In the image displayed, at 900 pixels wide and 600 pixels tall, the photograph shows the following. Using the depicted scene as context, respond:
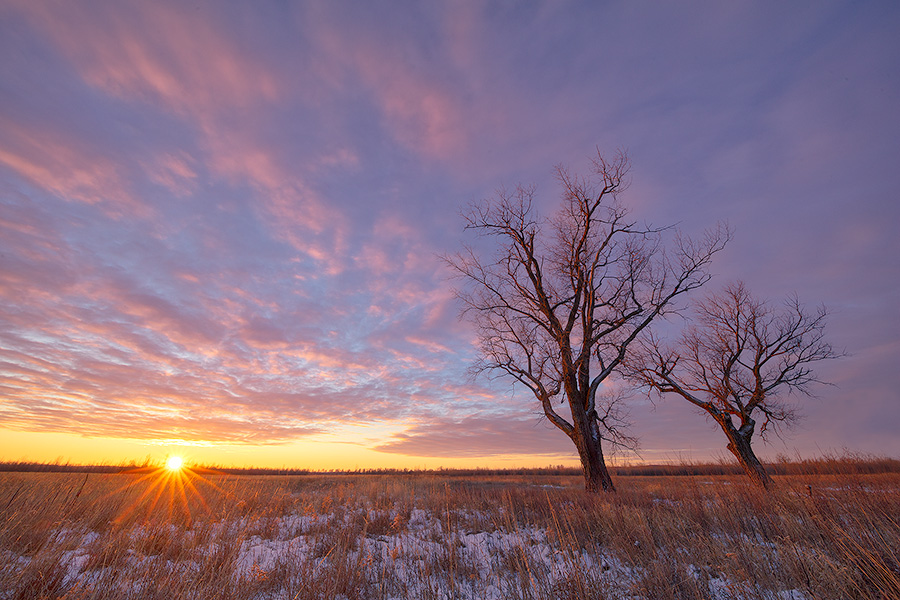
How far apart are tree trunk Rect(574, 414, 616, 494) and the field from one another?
97.0 inches

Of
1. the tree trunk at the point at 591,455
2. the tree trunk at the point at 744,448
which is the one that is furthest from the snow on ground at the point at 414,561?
the tree trunk at the point at 744,448

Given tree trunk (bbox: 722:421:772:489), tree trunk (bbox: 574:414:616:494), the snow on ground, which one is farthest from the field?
tree trunk (bbox: 722:421:772:489)

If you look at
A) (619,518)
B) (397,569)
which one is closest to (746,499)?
(619,518)

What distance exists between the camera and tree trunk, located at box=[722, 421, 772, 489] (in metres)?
17.4

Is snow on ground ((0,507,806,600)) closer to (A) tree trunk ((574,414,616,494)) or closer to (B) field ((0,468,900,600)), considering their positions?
(B) field ((0,468,900,600))

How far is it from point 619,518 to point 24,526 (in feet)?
37.2

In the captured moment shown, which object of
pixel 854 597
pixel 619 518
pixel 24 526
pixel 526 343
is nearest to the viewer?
pixel 854 597

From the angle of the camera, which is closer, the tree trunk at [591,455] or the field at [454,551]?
the field at [454,551]

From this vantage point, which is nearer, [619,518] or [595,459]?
[619,518]

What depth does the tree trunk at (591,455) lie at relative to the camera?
1348 centimetres

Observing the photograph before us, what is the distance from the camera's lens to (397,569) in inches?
235

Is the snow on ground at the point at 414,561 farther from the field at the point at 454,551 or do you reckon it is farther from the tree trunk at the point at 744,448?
the tree trunk at the point at 744,448

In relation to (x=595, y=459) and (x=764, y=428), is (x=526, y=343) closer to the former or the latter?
(x=595, y=459)

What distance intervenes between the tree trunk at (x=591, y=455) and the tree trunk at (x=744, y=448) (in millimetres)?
9153
